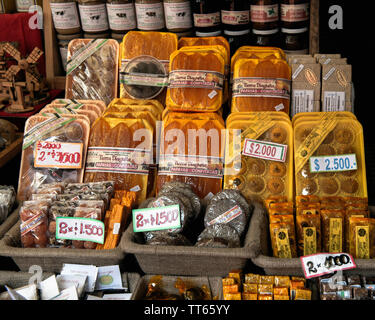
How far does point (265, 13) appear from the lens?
9.81 feet

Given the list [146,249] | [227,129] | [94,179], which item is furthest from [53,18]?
[146,249]

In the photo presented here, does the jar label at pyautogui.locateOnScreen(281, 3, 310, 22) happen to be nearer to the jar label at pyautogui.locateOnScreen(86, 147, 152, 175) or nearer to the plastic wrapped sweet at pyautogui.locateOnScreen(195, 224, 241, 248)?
the jar label at pyautogui.locateOnScreen(86, 147, 152, 175)

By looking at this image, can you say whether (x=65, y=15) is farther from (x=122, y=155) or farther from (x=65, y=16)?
(x=122, y=155)

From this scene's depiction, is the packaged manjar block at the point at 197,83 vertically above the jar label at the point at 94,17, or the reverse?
the jar label at the point at 94,17

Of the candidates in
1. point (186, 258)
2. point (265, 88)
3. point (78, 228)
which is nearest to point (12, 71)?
point (78, 228)

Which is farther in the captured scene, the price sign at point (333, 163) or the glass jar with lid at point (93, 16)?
the glass jar with lid at point (93, 16)

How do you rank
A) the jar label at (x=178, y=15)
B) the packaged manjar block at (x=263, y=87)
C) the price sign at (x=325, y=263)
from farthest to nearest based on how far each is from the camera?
1. the jar label at (x=178, y=15)
2. the packaged manjar block at (x=263, y=87)
3. the price sign at (x=325, y=263)

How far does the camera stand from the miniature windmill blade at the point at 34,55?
10.3 feet

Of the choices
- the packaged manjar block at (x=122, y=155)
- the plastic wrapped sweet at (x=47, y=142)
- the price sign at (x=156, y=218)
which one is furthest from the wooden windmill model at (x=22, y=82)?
the price sign at (x=156, y=218)

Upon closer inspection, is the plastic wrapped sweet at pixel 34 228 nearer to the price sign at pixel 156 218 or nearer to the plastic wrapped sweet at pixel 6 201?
the plastic wrapped sweet at pixel 6 201

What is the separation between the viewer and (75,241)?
6.50ft

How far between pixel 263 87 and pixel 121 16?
121 cm

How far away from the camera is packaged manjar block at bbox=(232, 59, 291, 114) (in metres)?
2.53

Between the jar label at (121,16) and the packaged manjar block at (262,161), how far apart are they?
1336 millimetres
